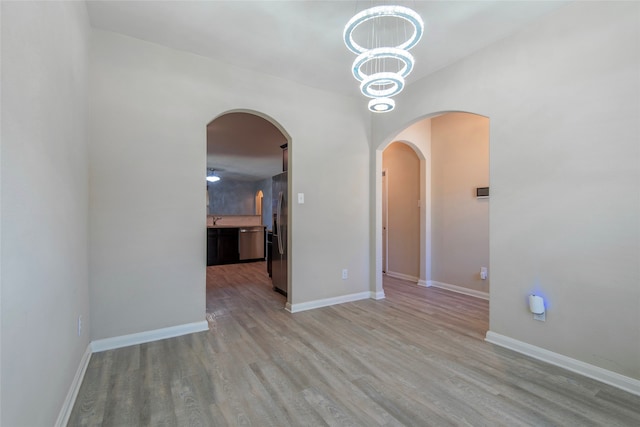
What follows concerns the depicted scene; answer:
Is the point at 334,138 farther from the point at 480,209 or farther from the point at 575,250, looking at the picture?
the point at 575,250

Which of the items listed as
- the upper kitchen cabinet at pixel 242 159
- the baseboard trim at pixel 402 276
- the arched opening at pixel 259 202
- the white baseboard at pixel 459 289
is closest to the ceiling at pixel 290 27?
the upper kitchen cabinet at pixel 242 159

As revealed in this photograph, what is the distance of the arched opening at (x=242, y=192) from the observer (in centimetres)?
479

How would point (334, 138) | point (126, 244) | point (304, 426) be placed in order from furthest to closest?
1. point (334, 138)
2. point (126, 244)
3. point (304, 426)

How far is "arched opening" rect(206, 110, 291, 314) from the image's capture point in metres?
4.79

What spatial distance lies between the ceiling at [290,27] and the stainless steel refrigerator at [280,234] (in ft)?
5.07

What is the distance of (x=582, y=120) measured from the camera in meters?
2.24

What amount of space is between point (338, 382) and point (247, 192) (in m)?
9.93

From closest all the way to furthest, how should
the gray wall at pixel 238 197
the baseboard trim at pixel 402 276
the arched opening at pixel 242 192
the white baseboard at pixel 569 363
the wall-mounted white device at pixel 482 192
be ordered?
the white baseboard at pixel 569 363
the wall-mounted white device at pixel 482 192
the arched opening at pixel 242 192
the baseboard trim at pixel 402 276
the gray wall at pixel 238 197

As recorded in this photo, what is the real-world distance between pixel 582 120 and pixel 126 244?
12.9 feet

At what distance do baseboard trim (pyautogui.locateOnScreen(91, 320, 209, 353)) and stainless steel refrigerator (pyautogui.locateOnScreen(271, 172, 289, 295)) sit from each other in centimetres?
142

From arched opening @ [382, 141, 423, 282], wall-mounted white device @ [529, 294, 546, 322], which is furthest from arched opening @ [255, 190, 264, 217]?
wall-mounted white device @ [529, 294, 546, 322]

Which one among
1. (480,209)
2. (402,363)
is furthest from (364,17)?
(480,209)

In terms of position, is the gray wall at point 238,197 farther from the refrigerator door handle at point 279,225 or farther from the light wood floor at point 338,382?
the light wood floor at point 338,382

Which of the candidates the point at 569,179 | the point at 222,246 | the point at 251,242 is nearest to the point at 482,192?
the point at 569,179
